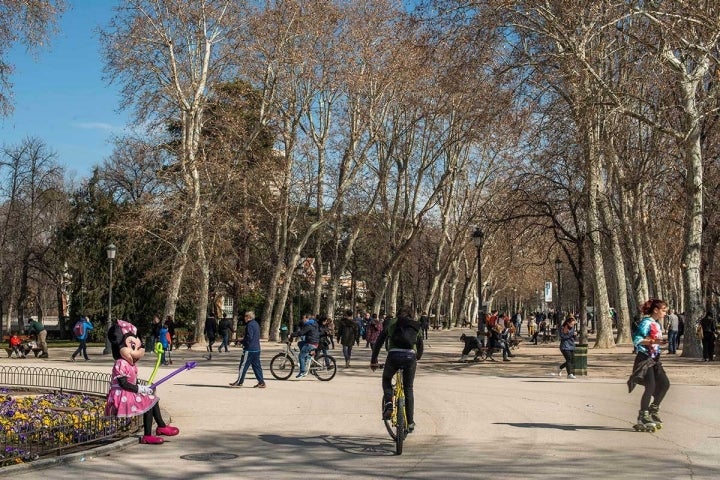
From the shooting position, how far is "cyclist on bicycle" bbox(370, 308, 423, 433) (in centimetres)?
1099

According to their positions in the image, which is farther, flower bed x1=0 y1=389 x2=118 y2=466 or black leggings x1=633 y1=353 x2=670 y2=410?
black leggings x1=633 y1=353 x2=670 y2=410

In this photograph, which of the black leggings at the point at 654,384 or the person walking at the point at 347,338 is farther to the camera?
the person walking at the point at 347,338

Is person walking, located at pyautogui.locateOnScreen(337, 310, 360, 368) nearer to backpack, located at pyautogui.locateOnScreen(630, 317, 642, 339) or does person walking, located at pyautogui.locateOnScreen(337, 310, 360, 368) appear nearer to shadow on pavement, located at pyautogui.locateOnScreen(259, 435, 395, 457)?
backpack, located at pyautogui.locateOnScreen(630, 317, 642, 339)

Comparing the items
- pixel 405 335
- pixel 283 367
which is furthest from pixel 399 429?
pixel 283 367

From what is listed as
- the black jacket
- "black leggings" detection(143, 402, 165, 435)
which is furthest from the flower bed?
the black jacket

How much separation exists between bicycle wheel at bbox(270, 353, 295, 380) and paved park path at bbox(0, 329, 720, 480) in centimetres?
52

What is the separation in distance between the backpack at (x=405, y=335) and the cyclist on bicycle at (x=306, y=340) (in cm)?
1075

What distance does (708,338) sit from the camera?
28.5 m

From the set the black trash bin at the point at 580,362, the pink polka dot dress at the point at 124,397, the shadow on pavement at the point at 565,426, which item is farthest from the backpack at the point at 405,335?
the black trash bin at the point at 580,362

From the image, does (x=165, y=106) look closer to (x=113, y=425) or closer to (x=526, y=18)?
(x=526, y=18)

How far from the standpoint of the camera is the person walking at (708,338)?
28.4m

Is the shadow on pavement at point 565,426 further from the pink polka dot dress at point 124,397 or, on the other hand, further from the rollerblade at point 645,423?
the pink polka dot dress at point 124,397

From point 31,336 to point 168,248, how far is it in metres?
11.3

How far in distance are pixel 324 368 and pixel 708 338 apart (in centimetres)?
A: 1369
